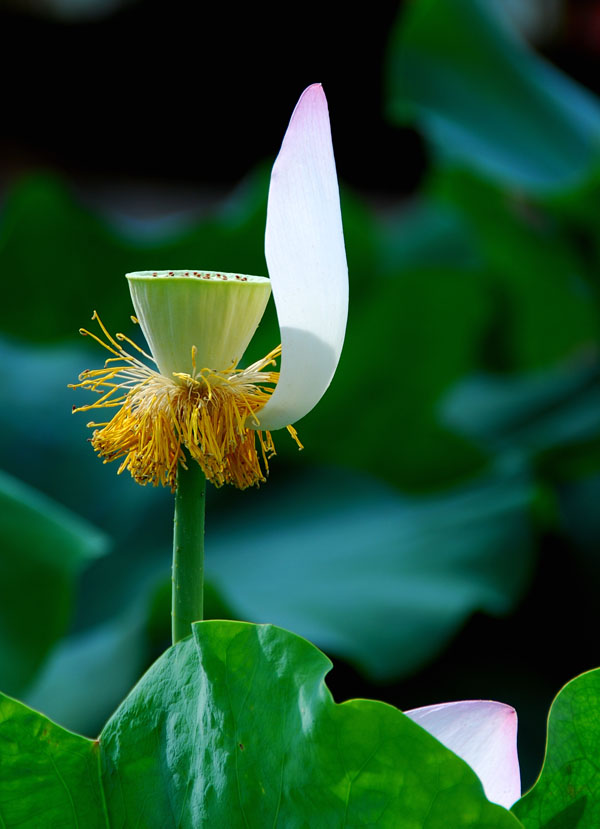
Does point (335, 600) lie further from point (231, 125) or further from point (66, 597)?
point (231, 125)

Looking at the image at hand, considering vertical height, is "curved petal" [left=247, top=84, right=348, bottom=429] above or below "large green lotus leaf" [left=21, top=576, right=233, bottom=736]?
above

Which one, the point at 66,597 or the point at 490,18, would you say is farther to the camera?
the point at 490,18

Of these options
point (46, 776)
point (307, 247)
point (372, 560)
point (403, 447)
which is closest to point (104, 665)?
point (372, 560)

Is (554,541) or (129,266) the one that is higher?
(129,266)

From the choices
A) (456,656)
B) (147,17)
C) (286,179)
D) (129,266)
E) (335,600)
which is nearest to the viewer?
(286,179)

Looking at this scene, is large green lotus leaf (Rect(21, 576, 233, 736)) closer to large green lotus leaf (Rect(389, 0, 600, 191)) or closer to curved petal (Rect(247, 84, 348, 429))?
curved petal (Rect(247, 84, 348, 429))

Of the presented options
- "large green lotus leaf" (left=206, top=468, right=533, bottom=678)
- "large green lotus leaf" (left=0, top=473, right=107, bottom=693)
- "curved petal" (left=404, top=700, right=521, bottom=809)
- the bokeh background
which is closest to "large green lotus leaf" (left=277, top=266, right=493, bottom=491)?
the bokeh background

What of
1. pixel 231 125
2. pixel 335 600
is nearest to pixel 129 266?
pixel 335 600

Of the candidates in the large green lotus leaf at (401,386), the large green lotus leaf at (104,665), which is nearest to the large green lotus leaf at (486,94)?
the large green lotus leaf at (401,386)
